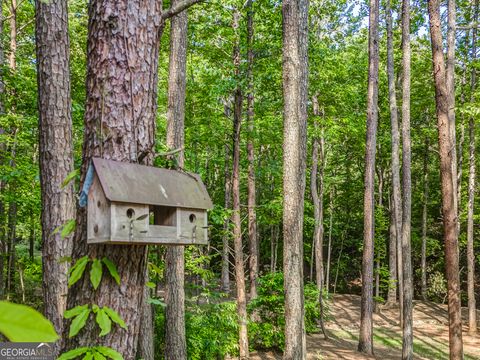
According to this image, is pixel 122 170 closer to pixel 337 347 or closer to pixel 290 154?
pixel 290 154

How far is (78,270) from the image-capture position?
1868 mm

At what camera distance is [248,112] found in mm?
12164

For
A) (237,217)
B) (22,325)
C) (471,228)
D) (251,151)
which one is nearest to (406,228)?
(237,217)

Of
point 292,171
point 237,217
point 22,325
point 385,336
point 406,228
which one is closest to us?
point 22,325

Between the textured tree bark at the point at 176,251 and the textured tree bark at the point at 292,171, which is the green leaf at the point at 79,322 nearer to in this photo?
the textured tree bark at the point at 292,171

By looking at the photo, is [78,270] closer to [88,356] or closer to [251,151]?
[88,356]

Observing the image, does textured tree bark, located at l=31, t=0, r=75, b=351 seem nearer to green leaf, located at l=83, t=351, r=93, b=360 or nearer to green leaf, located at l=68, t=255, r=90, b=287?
green leaf, located at l=68, t=255, r=90, b=287

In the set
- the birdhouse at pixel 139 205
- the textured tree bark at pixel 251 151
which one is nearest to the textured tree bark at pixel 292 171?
the birdhouse at pixel 139 205

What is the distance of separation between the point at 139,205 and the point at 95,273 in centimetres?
37

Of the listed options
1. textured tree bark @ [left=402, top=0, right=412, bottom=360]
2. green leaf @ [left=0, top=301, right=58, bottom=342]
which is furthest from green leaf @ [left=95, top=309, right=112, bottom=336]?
textured tree bark @ [left=402, top=0, right=412, bottom=360]

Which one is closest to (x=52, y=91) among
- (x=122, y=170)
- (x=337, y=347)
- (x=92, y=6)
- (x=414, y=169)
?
(x=92, y=6)

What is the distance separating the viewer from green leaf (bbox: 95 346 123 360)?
1.75m

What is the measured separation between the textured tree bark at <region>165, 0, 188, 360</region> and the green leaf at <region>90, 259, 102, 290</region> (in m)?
4.90

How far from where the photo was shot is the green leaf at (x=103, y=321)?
175 centimetres
